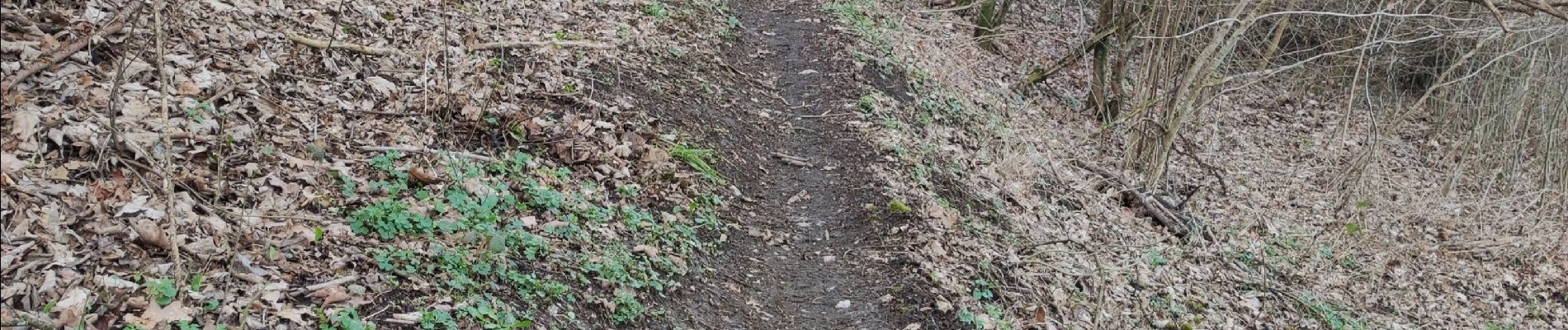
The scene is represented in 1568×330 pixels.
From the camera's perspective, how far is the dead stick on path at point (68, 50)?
4371 millimetres

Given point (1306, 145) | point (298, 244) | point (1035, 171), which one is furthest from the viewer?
point (1306, 145)

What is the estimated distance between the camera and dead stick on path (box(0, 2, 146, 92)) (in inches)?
172

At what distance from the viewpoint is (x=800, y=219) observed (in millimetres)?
6750

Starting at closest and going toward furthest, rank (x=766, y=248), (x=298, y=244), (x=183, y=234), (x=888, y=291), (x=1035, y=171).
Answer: (x=183, y=234) < (x=298, y=244) < (x=888, y=291) < (x=766, y=248) < (x=1035, y=171)

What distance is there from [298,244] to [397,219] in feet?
1.55

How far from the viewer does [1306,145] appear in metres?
13.9

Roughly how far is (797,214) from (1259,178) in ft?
23.8

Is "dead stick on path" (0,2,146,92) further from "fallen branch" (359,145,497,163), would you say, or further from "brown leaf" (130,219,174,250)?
"fallen branch" (359,145,497,163)

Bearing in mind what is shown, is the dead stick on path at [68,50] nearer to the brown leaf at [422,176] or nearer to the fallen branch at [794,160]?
the brown leaf at [422,176]

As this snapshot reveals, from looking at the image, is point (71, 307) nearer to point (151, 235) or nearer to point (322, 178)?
point (151, 235)

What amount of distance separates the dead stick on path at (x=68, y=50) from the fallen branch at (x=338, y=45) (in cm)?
83

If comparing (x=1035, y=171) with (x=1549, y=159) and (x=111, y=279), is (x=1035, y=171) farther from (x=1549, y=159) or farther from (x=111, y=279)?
(x=1549, y=159)

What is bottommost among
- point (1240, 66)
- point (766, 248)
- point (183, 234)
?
point (1240, 66)

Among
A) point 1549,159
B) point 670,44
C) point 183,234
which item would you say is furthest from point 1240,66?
point 183,234
